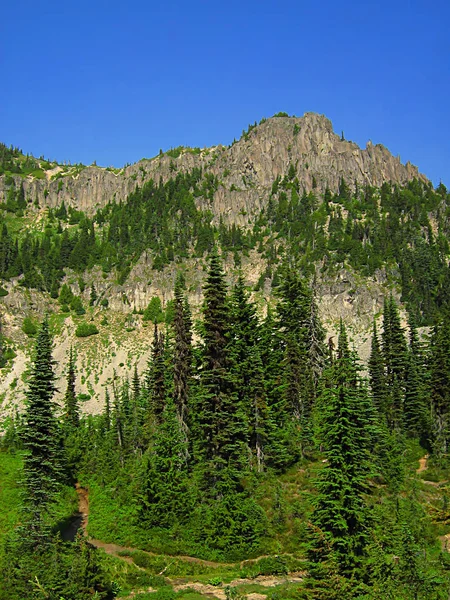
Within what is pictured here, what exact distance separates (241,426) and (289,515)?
622 cm

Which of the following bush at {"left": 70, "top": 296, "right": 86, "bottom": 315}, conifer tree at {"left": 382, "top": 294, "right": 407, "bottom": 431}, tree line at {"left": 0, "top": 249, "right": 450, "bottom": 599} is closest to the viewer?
tree line at {"left": 0, "top": 249, "right": 450, "bottom": 599}

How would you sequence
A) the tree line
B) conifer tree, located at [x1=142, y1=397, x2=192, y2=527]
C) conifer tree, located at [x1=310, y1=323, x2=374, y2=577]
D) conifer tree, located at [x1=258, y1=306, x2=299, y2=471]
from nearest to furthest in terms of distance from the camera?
conifer tree, located at [x1=310, y1=323, x2=374, y2=577]
the tree line
conifer tree, located at [x1=142, y1=397, x2=192, y2=527]
conifer tree, located at [x1=258, y1=306, x2=299, y2=471]

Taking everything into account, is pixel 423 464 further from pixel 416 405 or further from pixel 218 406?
pixel 218 406

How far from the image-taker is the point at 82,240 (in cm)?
17162

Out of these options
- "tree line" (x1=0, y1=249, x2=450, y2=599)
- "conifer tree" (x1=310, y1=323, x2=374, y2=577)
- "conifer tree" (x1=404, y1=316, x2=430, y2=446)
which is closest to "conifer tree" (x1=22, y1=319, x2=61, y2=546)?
"tree line" (x1=0, y1=249, x2=450, y2=599)

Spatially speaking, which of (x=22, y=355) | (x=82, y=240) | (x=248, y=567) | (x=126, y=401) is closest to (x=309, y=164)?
(x=82, y=240)

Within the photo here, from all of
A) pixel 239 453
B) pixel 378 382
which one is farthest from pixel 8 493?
pixel 378 382

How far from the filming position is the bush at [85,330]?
5310 inches

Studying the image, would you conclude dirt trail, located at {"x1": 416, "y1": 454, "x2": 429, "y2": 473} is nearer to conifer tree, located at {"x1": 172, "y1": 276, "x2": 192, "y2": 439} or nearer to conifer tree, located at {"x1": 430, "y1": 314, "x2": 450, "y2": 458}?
conifer tree, located at {"x1": 430, "y1": 314, "x2": 450, "y2": 458}

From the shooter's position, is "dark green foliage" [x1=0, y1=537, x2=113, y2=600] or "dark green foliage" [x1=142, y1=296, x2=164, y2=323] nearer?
"dark green foliage" [x1=0, y1=537, x2=113, y2=600]

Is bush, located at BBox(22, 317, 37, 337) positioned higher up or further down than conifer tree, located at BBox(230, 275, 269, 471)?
higher up

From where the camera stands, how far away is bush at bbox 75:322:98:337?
13488 centimetres

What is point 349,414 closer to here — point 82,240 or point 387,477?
point 387,477

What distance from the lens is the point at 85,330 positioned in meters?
135
